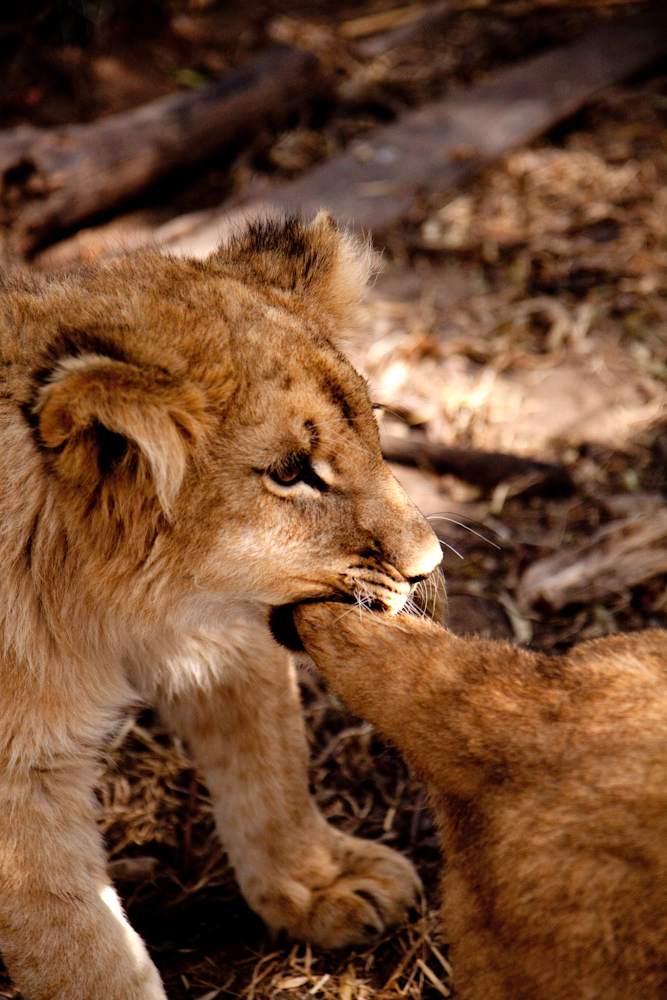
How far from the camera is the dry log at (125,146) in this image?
529 centimetres

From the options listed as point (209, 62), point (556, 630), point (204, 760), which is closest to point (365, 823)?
point (204, 760)

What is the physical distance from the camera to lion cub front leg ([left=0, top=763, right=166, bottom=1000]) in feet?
7.23

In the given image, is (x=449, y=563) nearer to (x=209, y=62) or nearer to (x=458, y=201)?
(x=458, y=201)

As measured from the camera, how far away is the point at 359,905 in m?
2.73

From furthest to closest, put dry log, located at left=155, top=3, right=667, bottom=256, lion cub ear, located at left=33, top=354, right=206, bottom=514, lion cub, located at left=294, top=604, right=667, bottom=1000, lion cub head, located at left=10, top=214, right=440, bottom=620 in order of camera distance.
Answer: dry log, located at left=155, top=3, right=667, bottom=256 → lion cub head, located at left=10, top=214, right=440, bottom=620 → lion cub ear, located at left=33, top=354, right=206, bottom=514 → lion cub, located at left=294, top=604, right=667, bottom=1000

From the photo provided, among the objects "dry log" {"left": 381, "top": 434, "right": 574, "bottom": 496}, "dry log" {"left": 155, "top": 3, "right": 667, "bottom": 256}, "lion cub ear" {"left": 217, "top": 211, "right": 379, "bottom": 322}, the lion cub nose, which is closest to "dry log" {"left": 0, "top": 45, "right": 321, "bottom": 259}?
"dry log" {"left": 155, "top": 3, "right": 667, "bottom": 256}

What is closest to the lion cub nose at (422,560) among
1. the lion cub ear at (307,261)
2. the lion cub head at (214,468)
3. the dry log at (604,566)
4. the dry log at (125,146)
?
the lion cub head at (214,468)

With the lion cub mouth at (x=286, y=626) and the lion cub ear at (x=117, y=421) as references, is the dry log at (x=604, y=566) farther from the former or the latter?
the lion cub ear at (x=117, y=421)

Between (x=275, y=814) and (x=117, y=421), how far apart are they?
125 centimetres

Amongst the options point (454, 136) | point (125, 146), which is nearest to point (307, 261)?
point (125, 146)

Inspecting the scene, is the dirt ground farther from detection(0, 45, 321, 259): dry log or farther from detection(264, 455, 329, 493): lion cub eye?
detection(264, 455, 329, 493): lion cub eye

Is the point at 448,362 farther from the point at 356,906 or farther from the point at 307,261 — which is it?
the point at 356,906

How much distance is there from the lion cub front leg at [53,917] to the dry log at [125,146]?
11.8 ft

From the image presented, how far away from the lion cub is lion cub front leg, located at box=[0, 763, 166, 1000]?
0.73m
